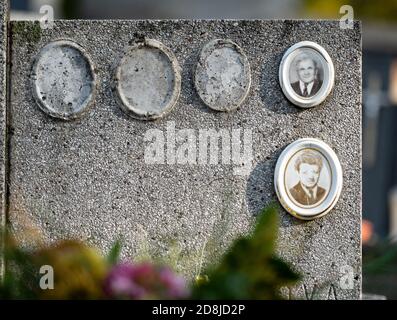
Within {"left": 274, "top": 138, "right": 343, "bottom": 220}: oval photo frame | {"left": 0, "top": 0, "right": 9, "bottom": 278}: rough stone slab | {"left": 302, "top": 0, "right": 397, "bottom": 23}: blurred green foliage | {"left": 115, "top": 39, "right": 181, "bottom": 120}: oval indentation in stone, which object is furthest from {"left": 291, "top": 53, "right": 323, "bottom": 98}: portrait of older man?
{"left": 302, "top": 0, "right": 397, "bottom": 23}: blurred green foliage

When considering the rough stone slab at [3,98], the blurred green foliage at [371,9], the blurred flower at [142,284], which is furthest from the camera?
the blurred green foliage at [371,9]

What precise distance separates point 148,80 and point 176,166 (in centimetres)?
36

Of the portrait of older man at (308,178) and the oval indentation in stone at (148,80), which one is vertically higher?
the oval indentation in stone at (148,80)

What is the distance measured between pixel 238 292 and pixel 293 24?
205cm

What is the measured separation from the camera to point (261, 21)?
4164 mm

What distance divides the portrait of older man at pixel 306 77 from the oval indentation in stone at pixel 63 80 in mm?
803

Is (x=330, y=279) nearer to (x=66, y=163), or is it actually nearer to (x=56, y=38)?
(x=66, y=163)

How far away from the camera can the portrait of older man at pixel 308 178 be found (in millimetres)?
4113

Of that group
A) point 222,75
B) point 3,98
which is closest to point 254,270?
point 222,75

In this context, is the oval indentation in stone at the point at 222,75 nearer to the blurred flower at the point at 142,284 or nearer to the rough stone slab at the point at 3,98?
the rough stone slab at the point at 3,98

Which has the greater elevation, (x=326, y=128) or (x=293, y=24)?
(x=293, y=24)

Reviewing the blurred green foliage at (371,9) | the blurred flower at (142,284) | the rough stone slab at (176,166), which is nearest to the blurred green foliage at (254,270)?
the blurred flower at (142,284)

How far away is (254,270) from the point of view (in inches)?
95.3
